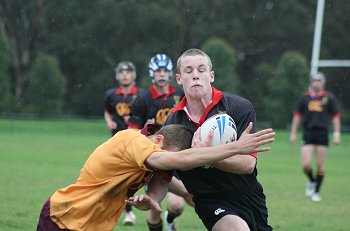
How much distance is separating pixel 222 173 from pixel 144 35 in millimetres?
43364

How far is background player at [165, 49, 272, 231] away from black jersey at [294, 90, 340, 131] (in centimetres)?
790

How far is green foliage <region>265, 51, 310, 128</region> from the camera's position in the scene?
118 feet

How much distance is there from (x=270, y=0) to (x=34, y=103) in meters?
19.2

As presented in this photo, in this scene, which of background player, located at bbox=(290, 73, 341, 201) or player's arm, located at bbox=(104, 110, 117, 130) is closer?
player's arm, located at bbox=(104, 110, 117, 130)

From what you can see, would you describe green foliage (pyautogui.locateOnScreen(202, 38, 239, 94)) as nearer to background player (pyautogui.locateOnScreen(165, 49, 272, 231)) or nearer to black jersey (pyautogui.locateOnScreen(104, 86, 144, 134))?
black jersey (pyautogui.locateOnScreen(104, 86, 144, 134))

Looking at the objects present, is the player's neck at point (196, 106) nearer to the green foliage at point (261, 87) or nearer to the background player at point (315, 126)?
the background player at point (315, 126)

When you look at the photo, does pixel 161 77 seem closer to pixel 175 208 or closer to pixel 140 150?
pixel 175 208

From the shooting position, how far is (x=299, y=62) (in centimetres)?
3722

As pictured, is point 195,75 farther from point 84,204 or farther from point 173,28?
point 173,28

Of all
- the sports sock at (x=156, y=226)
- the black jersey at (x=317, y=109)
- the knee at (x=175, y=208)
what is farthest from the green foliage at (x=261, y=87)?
the sports sock at (x=156, y=226)

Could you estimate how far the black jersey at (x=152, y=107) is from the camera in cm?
962

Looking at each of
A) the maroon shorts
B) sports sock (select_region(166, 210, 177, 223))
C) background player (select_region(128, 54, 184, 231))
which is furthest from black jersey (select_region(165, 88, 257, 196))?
background player (select_region(128, 54, 184, 231))

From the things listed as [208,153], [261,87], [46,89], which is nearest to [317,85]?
[208,153]

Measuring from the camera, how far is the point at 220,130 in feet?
17.5
